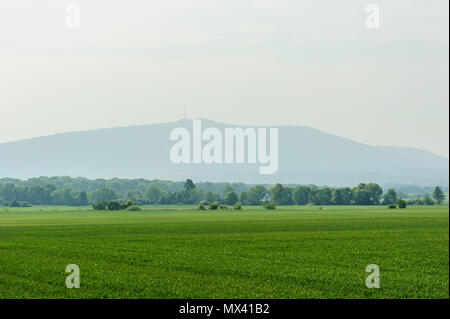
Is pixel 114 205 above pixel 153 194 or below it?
below

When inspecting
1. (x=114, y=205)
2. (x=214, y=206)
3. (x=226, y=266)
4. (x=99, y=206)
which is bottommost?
(x=226, y=266)

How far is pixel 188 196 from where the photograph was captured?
160 meters

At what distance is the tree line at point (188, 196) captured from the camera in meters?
160

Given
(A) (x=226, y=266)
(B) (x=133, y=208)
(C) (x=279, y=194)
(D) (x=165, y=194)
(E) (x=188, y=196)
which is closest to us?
(A) (x=226, y=266)

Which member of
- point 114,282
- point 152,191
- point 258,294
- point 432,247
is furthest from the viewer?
point 152,191

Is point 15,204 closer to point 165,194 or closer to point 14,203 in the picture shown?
point 14,203

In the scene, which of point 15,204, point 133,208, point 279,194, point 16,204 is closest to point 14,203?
point 15,204

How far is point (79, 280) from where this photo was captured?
85.1 feet

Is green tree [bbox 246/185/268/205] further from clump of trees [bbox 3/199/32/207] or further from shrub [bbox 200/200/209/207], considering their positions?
clump of trees [bbox 3/199/32/207]

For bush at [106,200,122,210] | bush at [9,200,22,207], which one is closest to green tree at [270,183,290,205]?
bush at [106,200,122,210]

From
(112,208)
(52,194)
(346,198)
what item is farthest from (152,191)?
(346,198)
